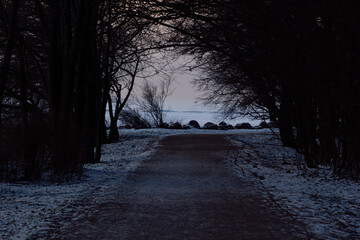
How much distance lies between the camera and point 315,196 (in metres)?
9.09

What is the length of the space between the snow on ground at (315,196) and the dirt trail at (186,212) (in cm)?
32

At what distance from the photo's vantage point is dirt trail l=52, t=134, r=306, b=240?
20.5 ft

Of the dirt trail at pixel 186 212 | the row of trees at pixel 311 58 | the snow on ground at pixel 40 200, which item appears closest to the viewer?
the dirt trail at pixel 186 212

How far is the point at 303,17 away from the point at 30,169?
7684mm

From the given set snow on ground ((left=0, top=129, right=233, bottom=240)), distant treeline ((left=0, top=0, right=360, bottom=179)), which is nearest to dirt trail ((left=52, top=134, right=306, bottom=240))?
snow on ground ((left=0, top=129, right=233, bottom=240))

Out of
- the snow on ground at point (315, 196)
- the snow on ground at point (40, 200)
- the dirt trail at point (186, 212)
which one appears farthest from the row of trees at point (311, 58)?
the snow on ground at point (40, 200)

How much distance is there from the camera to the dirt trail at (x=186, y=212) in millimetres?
6262

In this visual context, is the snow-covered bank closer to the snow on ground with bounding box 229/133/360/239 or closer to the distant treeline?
the distant treeline

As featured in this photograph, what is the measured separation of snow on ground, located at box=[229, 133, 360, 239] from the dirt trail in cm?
32

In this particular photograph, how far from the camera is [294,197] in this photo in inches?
353

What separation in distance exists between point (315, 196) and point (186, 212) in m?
3.04

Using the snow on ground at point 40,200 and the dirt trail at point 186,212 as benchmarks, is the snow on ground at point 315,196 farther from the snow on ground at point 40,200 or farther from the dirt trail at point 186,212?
the snow on ground at point 40,200

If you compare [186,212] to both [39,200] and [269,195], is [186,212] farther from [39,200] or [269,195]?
[39,200]

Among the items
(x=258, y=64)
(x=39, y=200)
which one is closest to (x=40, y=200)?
(x=39, y=200)
